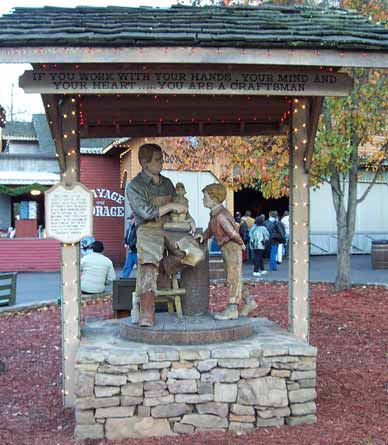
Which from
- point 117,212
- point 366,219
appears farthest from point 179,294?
point 366,219

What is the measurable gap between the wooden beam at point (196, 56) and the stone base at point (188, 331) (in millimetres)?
2281

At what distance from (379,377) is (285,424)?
1894 millimetres

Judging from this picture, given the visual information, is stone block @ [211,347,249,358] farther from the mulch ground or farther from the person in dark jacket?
the person in dark jacket

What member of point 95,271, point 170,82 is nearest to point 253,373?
point 170,82

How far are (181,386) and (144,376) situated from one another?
1.03 feet

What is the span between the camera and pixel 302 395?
516 cm

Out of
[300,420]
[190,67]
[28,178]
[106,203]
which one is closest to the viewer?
[300,420]

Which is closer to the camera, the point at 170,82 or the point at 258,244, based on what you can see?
the point at 170,82

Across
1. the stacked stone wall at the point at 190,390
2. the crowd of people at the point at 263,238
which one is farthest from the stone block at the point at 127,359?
the crowd of people at the point at 263,238

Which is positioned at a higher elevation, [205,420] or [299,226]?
[299,226]

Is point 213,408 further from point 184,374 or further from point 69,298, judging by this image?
point 69,298

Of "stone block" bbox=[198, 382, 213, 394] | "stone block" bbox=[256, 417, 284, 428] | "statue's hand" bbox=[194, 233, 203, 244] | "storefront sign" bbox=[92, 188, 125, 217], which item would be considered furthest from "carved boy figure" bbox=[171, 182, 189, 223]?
"storefront sign" bbox=[92, 188, 125, 217]

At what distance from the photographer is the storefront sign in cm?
2292

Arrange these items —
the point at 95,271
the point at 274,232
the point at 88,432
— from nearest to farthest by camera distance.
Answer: the point at 88,432 < the point at 95,271 < the point at 274,232
